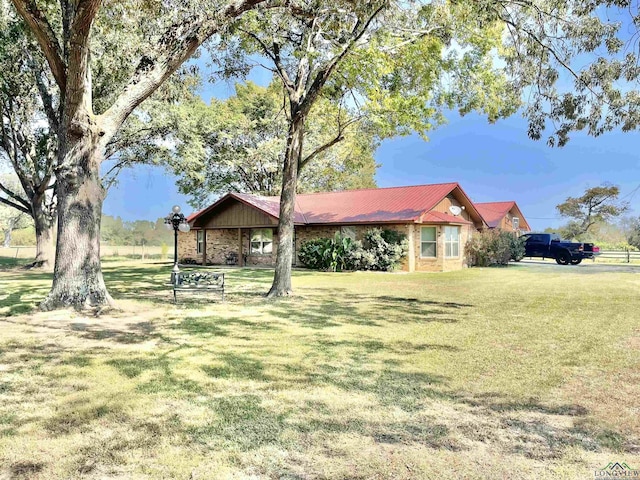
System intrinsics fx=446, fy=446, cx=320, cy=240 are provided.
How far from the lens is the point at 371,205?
24.2m

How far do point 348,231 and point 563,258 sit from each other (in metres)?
14.2

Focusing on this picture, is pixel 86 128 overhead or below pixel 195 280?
overhead

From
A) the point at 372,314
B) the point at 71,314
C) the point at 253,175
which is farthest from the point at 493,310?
the point at 253,175

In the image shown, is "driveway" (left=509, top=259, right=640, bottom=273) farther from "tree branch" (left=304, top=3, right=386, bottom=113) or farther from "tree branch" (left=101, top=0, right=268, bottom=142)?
"tree branch" (left=101, top=0, right=268, bottom=142)

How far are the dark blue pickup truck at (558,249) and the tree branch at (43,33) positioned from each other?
2608 cm

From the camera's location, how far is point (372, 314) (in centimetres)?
933

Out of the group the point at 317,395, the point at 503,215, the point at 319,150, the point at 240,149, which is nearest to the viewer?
the point at 317,395

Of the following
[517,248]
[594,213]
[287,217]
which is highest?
[594,213]

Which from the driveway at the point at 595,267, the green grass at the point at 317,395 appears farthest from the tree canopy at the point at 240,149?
the green grass at the point at 317,395

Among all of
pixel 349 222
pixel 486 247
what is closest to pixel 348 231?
pixel 349 222

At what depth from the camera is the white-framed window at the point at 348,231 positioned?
23.0 metres

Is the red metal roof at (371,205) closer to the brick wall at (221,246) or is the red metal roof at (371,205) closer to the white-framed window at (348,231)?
the white-framed window at (348,231)

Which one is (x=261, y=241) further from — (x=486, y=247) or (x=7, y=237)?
(x=7, y=237)

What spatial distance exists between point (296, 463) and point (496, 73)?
15023mm
